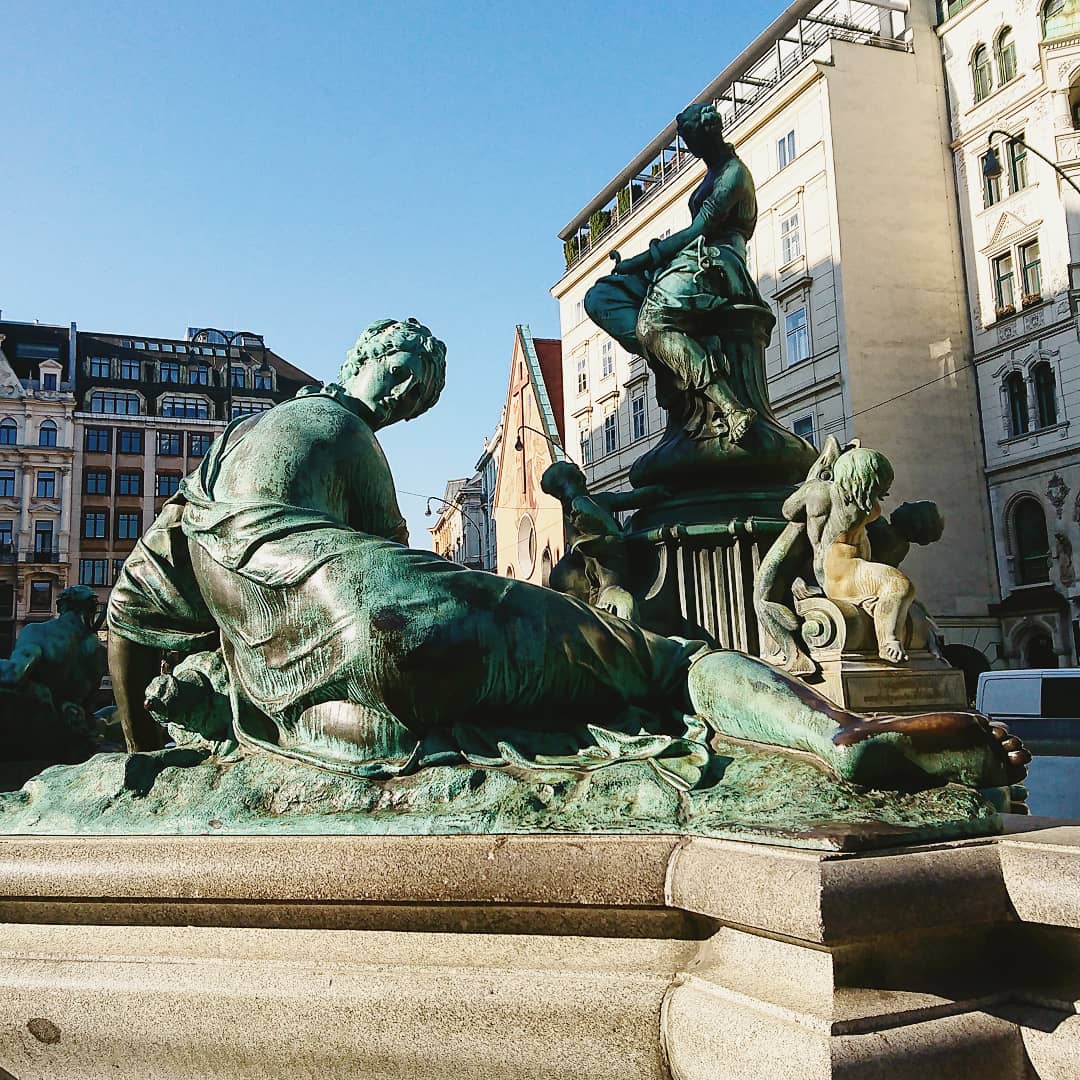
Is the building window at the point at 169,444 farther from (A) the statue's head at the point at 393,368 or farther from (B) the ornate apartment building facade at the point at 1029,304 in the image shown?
(A) the statue's head at the point at 393,368

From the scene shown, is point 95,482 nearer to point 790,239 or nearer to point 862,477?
point 790,239

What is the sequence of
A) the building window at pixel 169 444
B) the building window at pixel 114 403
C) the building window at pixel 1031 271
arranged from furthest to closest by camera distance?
1. the building window at pixel 169 444
2. the building window at pixel 114 403
3. the building window at pixel 1031 271

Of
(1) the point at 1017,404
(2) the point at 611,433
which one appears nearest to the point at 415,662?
(1) the point at 1017,404

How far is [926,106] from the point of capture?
31438 millimetres

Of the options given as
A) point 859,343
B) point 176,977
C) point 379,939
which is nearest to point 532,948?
point 379,939

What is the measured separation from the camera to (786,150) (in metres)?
31.6

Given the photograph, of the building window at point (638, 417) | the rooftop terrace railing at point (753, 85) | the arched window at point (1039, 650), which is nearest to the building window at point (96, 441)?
the rooftop terrace railing at point (753, 85)

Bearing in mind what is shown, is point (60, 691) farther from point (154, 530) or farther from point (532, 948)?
point (532, 948)

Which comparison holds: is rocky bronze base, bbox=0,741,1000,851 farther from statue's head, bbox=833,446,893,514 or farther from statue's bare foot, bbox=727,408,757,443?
statue's bare foot, bbox=727,408,757,443

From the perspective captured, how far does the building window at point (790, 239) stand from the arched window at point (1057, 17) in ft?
25.0

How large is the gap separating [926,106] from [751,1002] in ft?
112

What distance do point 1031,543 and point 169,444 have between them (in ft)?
148

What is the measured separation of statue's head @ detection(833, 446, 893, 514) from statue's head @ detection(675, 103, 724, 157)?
2302mm

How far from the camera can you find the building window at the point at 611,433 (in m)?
35.6
